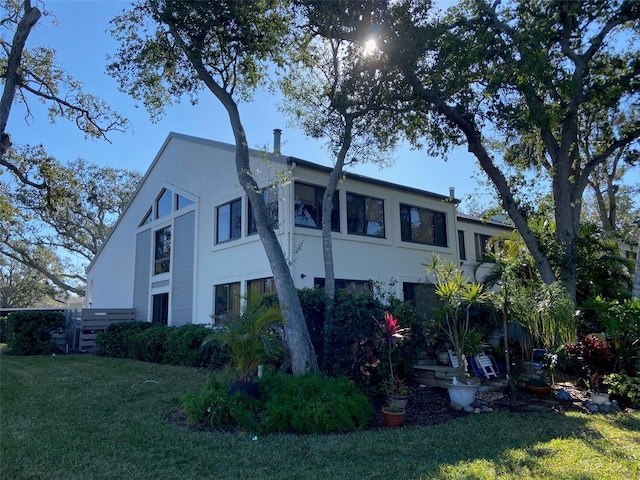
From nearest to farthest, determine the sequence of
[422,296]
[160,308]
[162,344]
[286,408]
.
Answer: [286,408] → [162,344] → [422,296] → [160,308]

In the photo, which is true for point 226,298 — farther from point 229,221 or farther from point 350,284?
point 350,284

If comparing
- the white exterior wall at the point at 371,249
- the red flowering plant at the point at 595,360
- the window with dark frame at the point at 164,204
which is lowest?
the red flowering plant at the point at 595,360

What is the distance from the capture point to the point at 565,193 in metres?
13.2

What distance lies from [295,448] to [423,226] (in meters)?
12.2

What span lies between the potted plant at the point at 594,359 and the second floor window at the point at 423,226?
23.7 ft

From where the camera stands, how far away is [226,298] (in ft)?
47.4

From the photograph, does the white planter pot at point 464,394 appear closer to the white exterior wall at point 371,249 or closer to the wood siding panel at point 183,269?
the white exterior wall at point 371,249

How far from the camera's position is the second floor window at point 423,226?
16047mm

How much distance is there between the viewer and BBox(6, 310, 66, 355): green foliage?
16.9 meters

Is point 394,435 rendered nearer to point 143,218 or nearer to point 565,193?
point 565,193

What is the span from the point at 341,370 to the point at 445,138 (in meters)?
8.64

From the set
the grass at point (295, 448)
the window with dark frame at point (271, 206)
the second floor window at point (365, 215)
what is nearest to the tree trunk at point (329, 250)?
the grass at point (295, 448)

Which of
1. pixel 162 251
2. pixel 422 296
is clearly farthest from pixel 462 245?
pixel 162 251

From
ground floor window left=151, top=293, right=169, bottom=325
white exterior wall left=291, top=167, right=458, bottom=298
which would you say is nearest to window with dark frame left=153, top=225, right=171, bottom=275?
A: ground floor window left=151, top=293, right=169, bottom=325
